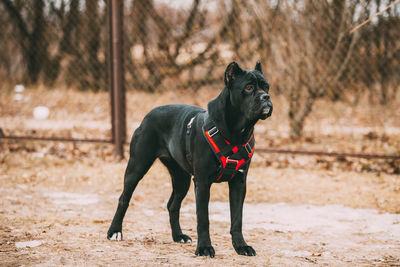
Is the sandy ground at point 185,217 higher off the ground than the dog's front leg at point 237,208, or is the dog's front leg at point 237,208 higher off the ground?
the dog's front leg at point 237,208

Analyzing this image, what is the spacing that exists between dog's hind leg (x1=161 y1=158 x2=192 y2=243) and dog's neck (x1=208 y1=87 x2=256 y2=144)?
2.15ft

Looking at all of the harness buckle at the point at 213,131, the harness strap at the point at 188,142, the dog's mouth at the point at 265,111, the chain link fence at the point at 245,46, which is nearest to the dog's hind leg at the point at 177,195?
the harness strap at the point at 188,142

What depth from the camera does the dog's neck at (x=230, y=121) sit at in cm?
318

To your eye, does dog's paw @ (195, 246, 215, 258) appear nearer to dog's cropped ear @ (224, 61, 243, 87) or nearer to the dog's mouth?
the dog's mouth

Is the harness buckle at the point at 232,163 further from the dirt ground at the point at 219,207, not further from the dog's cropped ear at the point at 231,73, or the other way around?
the dirt ground at the point at 219,207

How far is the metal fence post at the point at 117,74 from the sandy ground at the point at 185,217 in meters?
0.39

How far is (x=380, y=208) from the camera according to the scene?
4.70m

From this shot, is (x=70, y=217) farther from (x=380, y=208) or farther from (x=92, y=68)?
(x=92, y=68)

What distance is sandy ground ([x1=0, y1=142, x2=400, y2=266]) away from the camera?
320 cm

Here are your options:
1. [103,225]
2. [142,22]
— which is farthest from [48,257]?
[142,22]

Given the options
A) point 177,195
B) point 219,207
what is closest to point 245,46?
point 219,207

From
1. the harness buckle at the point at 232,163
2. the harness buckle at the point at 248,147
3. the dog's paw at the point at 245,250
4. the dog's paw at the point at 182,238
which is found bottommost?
the dog's paw at the point at 182,238

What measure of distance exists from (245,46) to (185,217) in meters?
3.73

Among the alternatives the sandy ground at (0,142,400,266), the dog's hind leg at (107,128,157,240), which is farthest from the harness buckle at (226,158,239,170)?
the dog's hind leg at (107,128,157,240)
